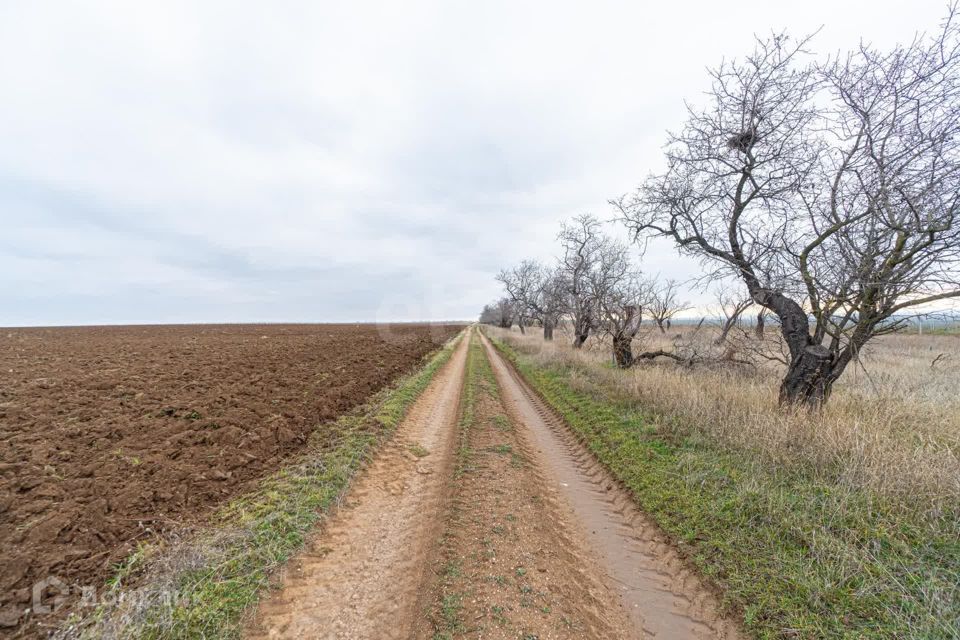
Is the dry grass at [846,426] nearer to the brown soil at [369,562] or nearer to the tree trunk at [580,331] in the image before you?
the brown soil at [369,562]

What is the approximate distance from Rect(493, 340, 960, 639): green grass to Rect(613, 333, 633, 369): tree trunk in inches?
387

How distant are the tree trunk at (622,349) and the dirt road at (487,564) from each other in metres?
9.65

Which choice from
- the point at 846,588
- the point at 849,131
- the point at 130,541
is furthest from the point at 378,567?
the point at 849,131

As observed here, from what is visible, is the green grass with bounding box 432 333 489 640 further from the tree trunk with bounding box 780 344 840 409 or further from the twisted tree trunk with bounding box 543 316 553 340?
the twisted tree trunk with bounding box 543 316 553 340

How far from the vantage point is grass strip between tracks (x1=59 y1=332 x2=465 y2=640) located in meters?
3.04

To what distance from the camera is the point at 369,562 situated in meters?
4.05

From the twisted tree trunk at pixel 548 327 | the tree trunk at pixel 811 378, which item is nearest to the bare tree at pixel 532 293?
the twisted tree trunk at pixel 548 327

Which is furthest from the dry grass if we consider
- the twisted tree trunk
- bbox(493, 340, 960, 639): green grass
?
the twisted tree trunk

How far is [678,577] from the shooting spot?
3.85 metres

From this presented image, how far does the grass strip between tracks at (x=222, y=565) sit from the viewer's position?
3.04 metres

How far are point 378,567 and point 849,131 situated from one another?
10.6 metres

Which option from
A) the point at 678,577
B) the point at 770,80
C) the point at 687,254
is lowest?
the point at 678,577

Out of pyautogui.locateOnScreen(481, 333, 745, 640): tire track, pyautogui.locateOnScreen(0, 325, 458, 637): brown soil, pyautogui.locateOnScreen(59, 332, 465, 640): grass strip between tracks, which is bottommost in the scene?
pyautogui.locateOnScreen(481, 333, 745, 640): tire track

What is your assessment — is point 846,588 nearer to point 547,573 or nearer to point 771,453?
point 771,453
